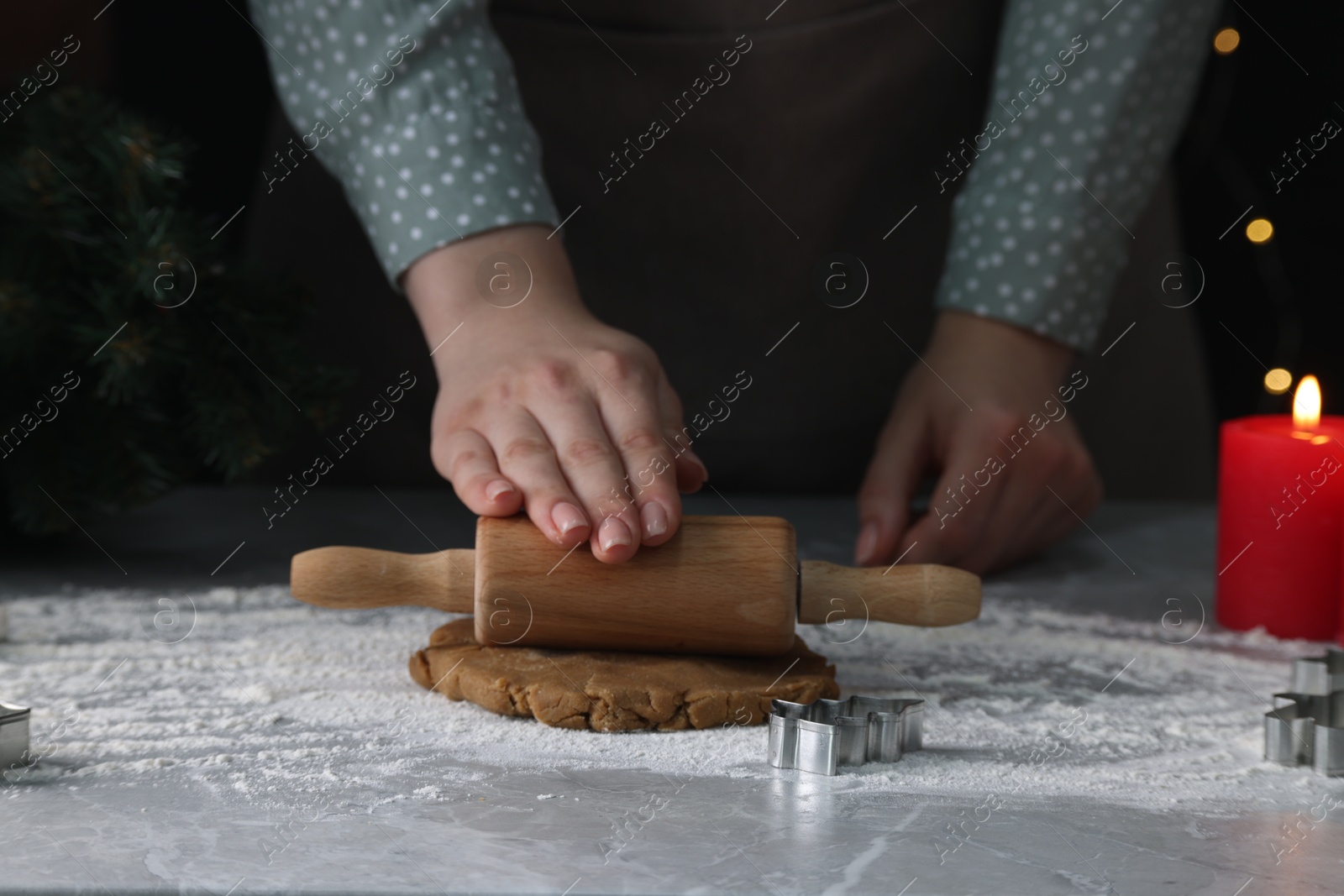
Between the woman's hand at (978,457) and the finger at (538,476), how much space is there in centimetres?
38

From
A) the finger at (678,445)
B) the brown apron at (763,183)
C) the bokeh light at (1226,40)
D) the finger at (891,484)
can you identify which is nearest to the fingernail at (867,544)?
the finger at (891,484)

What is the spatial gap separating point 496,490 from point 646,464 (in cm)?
9

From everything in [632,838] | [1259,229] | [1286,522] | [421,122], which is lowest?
[632,838]

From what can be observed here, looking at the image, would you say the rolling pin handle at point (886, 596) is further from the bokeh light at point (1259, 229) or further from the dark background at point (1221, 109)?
the bokeh light at point (1259, 229)

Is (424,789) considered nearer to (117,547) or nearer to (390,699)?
(390,699)

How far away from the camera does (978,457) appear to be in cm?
102

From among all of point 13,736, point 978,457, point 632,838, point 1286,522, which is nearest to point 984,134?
point 978,457

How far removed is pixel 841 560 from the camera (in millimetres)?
1057

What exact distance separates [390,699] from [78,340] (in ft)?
1.47

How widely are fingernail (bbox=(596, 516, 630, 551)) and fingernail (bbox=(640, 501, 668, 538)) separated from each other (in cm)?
1

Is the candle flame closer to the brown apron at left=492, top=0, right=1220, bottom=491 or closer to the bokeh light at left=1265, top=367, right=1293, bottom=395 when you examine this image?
the brown apron at left=492, top=0, right=1220, bottom=491

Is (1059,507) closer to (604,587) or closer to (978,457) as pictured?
(978,457)

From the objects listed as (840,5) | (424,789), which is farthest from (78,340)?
(840,5)

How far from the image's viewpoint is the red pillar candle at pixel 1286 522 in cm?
85
